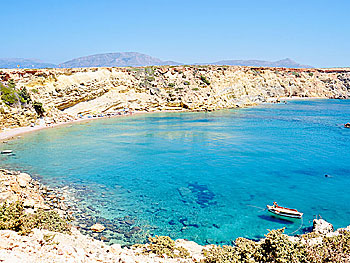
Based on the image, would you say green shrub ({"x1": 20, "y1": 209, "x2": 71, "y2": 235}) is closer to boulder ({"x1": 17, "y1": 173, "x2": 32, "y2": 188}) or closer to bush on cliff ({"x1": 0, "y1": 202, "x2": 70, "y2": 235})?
bush on cliff ({"x1": 0, "y1": 202, "x2": 70, "y2": 235})

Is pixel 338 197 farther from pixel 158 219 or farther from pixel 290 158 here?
pixel 158 219

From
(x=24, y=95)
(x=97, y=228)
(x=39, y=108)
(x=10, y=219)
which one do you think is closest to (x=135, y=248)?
(x=97, y=228)

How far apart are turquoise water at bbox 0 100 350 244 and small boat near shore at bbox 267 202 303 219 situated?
0.45 metres

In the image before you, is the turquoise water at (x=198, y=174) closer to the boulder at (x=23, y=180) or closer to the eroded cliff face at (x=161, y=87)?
the boulder at (x=23, y=180)

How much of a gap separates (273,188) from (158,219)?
10.4 meters

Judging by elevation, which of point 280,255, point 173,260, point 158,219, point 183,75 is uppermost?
point 183,75

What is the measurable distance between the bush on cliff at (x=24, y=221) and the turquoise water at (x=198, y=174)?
343 centimetres

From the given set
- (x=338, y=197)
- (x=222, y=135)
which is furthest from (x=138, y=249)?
(x=222, y=135)

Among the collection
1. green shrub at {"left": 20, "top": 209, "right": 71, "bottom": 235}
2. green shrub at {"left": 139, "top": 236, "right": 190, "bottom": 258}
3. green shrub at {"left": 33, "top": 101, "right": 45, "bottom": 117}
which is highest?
green shrub at {"left": 33, "top": 101, "right": 45, "bottom": 117}

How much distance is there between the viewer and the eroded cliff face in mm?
60688

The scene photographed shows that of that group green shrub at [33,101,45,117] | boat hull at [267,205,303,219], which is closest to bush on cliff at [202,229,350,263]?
boat hull at [267,205,303,219]

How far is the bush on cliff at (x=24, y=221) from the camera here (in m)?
10.5

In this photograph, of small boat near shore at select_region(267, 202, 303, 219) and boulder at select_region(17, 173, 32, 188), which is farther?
boulder at select_region(17, 173, 32, 188)

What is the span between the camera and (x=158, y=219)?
691 inches
